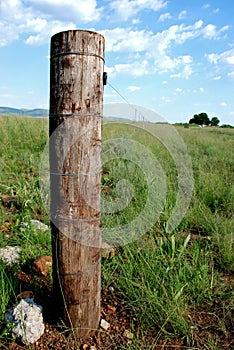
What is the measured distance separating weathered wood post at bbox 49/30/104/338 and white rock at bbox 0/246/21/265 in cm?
67

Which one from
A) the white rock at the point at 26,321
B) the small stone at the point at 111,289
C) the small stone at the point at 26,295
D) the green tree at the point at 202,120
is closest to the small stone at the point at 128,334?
the small stone at the point at 111,289

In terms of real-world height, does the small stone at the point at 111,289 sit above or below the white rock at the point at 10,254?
below

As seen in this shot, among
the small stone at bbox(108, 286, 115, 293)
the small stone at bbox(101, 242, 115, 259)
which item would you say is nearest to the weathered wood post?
the small stone at bbox(108, 286, 115, 293)

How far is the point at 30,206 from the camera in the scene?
3158 millimetres

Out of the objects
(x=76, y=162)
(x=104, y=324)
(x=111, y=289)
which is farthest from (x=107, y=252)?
(x=76, y=162)

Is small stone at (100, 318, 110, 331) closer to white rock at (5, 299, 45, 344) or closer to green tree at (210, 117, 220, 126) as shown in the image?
white rock at (5, 299, 45, 344)

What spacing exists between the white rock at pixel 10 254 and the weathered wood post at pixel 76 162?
672 mm

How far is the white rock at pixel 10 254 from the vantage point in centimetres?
215

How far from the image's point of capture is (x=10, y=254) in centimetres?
224

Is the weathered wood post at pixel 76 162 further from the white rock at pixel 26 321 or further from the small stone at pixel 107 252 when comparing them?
the small stone at pixel 107 252

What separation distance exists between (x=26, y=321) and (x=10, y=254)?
2.59ft

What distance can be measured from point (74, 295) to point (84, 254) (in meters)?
0.24

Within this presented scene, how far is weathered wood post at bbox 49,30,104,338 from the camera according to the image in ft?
4.51

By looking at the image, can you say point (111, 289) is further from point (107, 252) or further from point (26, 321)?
point (26, 321)
